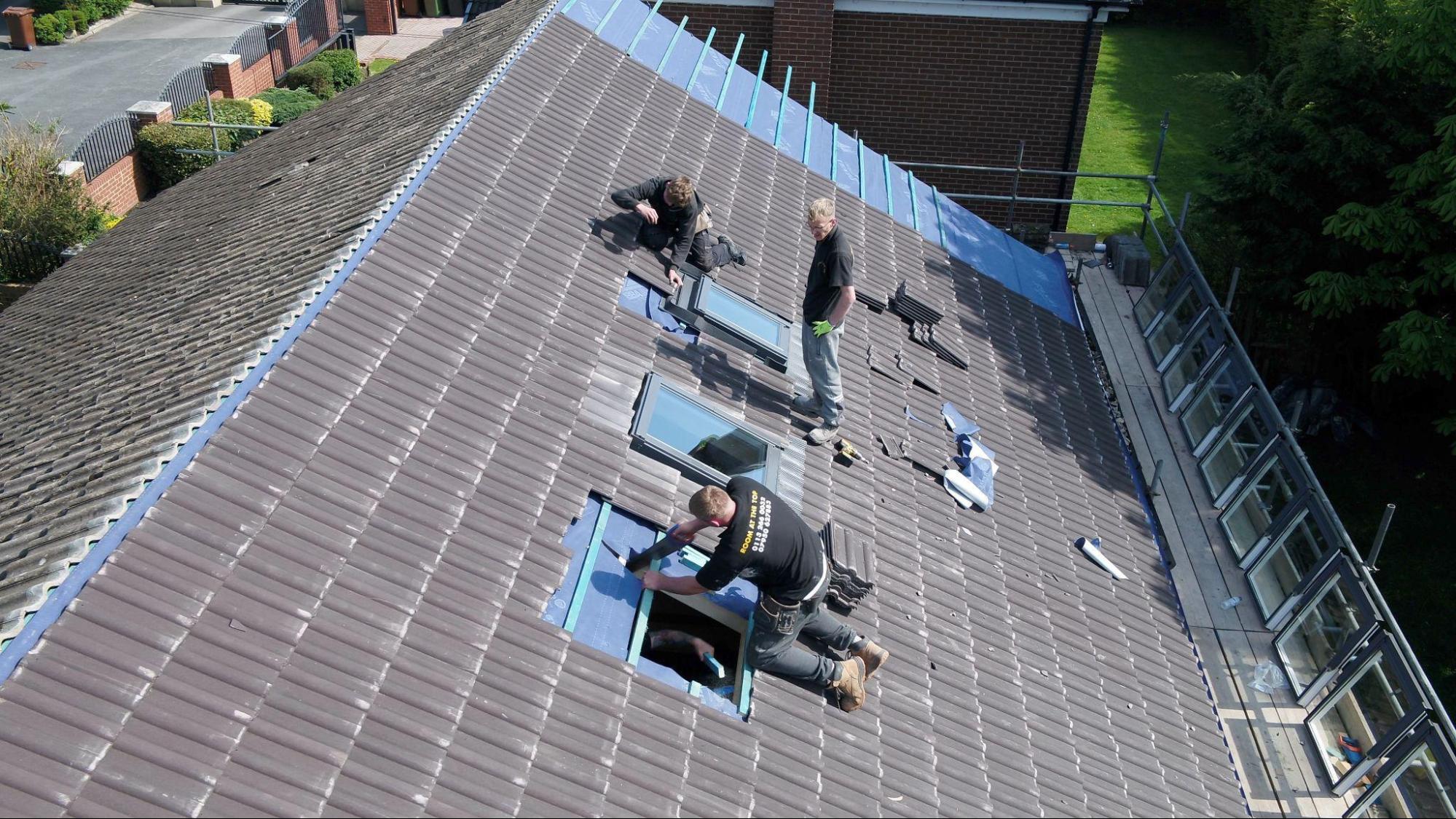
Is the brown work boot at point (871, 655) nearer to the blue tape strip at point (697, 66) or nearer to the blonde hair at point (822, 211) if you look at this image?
the blonde hair at point (822, 211)

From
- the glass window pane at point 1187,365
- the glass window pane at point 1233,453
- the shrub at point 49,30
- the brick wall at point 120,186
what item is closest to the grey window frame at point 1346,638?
the glass window pane at point 1233,453

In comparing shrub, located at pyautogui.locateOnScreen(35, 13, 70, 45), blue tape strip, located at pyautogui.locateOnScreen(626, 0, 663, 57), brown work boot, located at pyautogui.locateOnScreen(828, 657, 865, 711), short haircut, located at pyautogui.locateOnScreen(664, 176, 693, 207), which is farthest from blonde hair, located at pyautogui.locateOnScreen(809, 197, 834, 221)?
shrub, located at pyautogui.locateOnScreen(35, 13, 70, 45)

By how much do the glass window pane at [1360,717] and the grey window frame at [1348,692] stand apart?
0.07ft

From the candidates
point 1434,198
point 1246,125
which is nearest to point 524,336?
point 1434,198

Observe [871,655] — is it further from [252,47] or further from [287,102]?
[252,47]

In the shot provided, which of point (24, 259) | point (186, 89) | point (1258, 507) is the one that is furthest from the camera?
point (186, 89)

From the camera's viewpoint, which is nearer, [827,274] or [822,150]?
[827,274]

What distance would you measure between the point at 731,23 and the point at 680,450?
49.4 feet

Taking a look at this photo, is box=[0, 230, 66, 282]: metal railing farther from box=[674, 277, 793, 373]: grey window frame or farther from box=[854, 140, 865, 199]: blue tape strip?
box=[674, 277, 793, 373]: grey window frame

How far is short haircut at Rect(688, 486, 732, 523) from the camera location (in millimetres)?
6746

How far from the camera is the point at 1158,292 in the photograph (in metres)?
18.3

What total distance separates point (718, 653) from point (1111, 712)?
A: 3230mm

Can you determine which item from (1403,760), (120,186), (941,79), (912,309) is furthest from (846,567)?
Answer: (120,186)

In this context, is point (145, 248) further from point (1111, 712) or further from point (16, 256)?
point (1111, 712)
